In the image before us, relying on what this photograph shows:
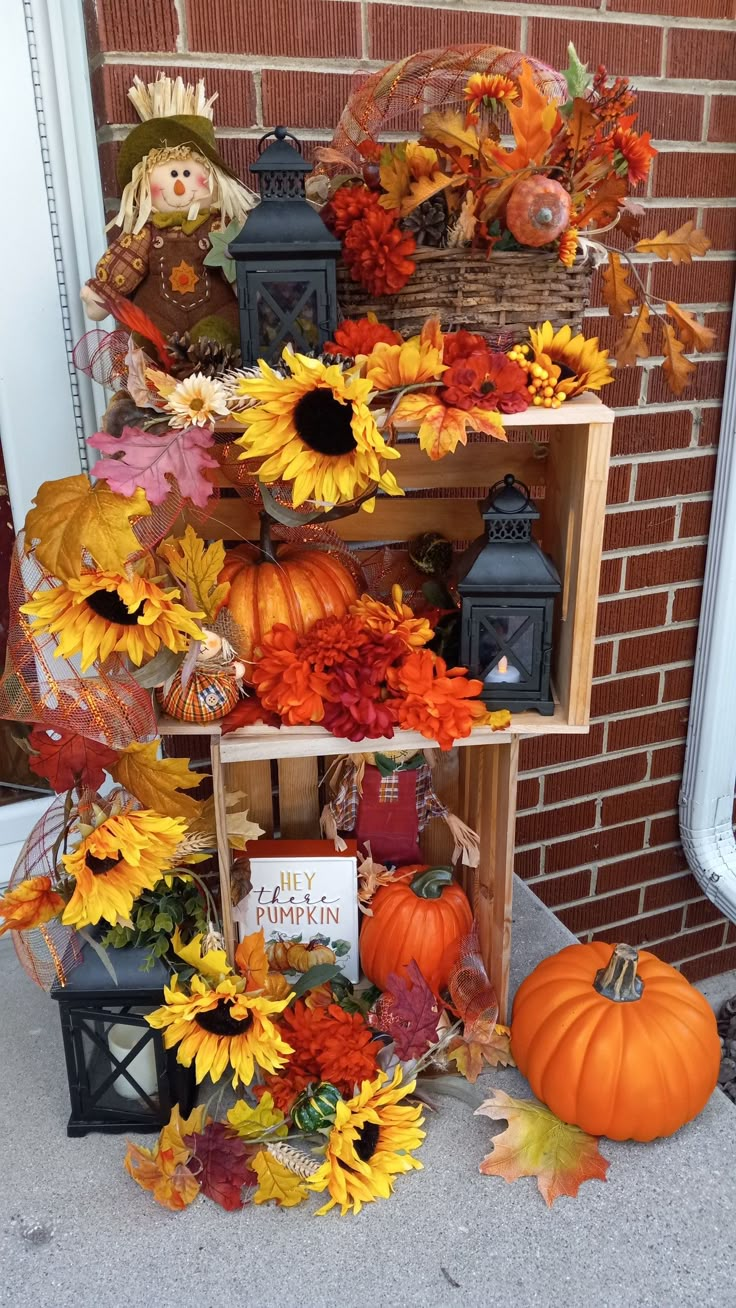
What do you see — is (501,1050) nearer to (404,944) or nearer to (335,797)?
(404,944)

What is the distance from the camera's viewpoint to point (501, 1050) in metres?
1.18

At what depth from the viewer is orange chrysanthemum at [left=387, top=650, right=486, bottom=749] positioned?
1.01 m

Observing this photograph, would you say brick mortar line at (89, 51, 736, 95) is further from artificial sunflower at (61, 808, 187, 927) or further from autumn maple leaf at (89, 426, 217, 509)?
artificial sunflower at (61, 808, 187, 927)

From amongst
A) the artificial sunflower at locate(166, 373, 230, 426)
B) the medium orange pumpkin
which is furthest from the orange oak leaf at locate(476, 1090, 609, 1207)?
the medium orange pumpkin

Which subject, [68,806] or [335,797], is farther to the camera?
[335,797]

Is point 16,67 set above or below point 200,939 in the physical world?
above

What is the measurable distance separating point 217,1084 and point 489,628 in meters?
0.63

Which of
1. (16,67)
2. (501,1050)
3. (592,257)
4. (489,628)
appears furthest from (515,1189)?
(16,67)

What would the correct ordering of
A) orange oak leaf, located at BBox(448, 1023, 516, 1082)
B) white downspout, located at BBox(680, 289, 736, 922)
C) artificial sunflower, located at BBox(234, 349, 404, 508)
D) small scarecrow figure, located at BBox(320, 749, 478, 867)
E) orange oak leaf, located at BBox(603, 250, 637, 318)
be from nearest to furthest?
artificial sunflower, located at BBox(234, 349, 404, 508), orange oak leaf, located at BBox(603, 250, 637, 318), orange oak leaf, located at BBox(448, 1023, 516, 1082), small scarecrow figure, located at BBox(320, 749, 478, 867), white downspout, located at BBox(680, 289, 736, 922)

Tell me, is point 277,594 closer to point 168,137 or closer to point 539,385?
point 539,385

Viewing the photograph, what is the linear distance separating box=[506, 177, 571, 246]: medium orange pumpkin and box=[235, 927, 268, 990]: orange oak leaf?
769 millimetres

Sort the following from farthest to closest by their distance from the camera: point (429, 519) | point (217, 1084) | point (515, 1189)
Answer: point (429, 519) < point (217, 1084) < point (515, 1189)

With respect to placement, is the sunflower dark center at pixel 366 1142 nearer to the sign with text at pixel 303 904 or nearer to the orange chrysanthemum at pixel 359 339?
the sign with text at pixel 303 904

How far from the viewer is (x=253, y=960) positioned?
1.08 metres
